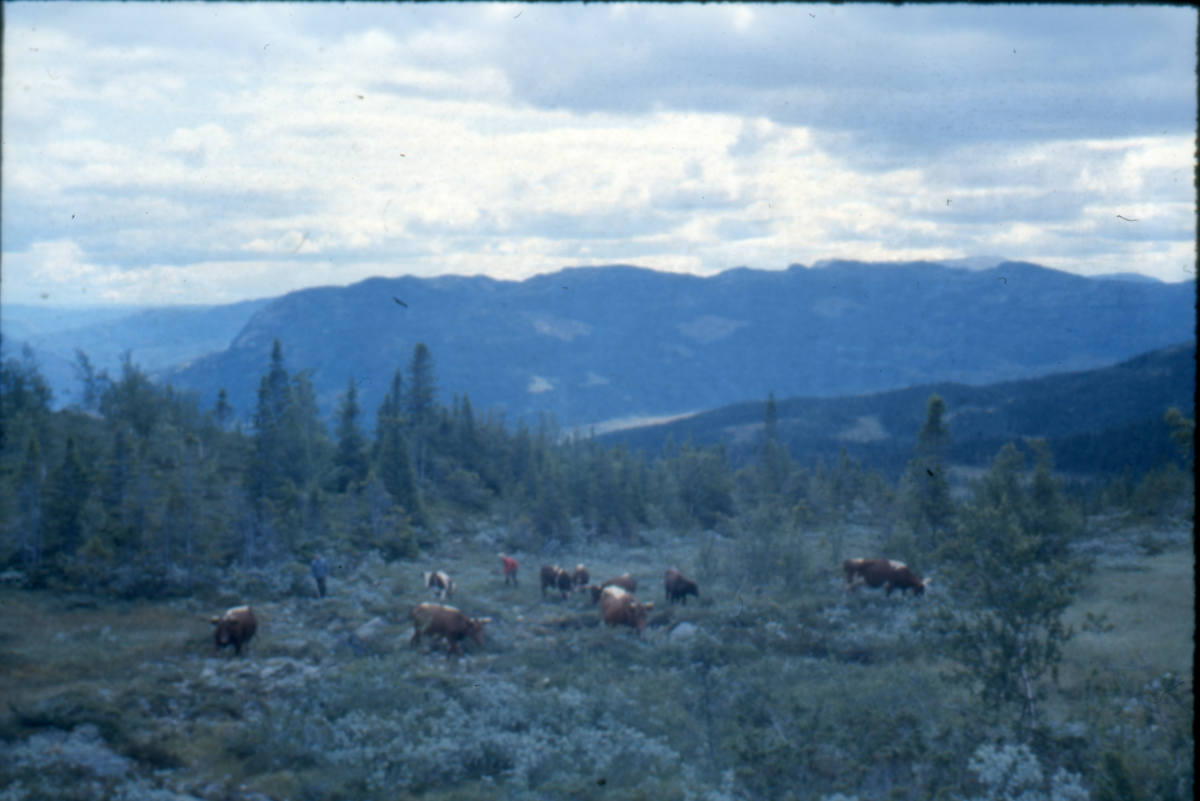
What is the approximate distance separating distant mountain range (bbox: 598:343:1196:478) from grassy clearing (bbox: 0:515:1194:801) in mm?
72316

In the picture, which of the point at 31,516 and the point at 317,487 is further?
the point at 317,487

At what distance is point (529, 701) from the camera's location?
14516 millimetres

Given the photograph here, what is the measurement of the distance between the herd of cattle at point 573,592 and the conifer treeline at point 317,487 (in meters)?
1.90

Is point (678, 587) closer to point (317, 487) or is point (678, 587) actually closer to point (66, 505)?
point (317, 487)

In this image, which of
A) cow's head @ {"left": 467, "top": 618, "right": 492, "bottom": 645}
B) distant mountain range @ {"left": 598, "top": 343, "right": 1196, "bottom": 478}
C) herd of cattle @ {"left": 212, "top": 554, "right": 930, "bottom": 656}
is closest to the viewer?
herd of cattle @ {"left": 212, "top": 554, "right": 930, "bottom": 656}

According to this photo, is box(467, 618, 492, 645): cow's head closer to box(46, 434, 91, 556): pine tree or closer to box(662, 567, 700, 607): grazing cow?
box(662, 567, 700, 607): grazing cow

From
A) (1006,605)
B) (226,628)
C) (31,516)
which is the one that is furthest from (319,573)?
(1006,605)

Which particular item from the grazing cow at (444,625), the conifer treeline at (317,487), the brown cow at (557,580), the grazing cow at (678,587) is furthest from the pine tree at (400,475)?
the grazing cow at (444,625)

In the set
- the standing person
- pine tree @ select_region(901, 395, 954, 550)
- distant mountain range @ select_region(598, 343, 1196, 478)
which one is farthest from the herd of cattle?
distant mountain range @ select_region(598, 343, 1196, 478)

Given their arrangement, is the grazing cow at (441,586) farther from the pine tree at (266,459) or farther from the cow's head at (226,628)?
the pine tree at (266,459)

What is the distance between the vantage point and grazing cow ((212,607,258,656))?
17672 millimetres

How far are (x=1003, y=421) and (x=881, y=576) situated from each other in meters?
130

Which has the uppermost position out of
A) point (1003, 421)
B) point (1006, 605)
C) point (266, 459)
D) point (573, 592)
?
point (266, 459)

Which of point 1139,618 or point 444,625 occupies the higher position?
point 444,625
